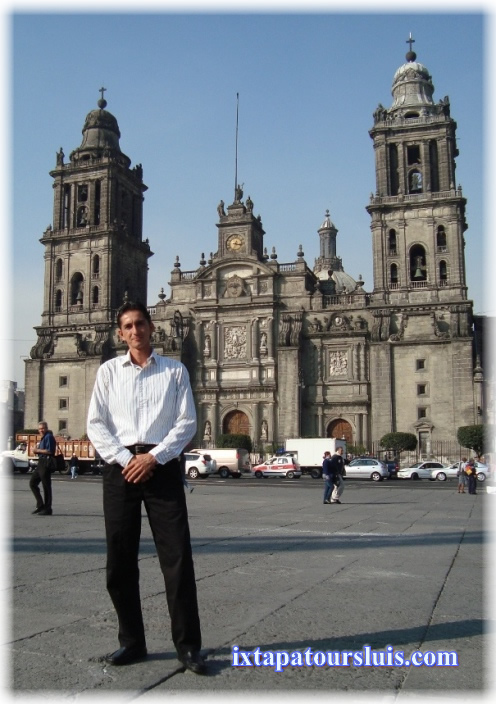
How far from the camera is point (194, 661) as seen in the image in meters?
4.08

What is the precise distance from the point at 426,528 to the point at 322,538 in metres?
2.86

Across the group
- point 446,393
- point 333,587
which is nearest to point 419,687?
point 333,587

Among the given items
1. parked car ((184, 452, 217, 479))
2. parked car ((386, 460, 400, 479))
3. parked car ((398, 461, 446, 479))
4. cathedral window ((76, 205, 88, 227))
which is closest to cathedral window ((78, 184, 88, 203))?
cathedral window ((76, 205, 88, 227))

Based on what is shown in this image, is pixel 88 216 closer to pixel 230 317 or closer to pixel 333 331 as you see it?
pixel 230 317

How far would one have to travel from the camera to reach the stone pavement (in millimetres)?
3891

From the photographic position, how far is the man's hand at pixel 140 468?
4.40m

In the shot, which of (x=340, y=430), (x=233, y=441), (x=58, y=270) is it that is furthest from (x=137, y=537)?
(x=58, y=270)

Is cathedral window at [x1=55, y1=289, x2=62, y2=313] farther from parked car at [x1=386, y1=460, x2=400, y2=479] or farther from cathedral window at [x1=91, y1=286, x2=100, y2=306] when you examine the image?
parked car at [x1=386, y1=460, x2=400, y2=479]

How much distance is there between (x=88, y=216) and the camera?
60.4 m

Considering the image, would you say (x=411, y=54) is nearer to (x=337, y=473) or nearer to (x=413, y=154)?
(x=413, y=154)

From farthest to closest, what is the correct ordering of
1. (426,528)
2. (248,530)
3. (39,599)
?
1. (426,528)
2. (248,530)
3. (39,599)

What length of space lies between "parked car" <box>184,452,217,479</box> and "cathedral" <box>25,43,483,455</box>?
46.0 ft

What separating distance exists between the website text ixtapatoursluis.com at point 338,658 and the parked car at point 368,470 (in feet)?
113

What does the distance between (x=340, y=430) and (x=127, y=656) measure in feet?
161
